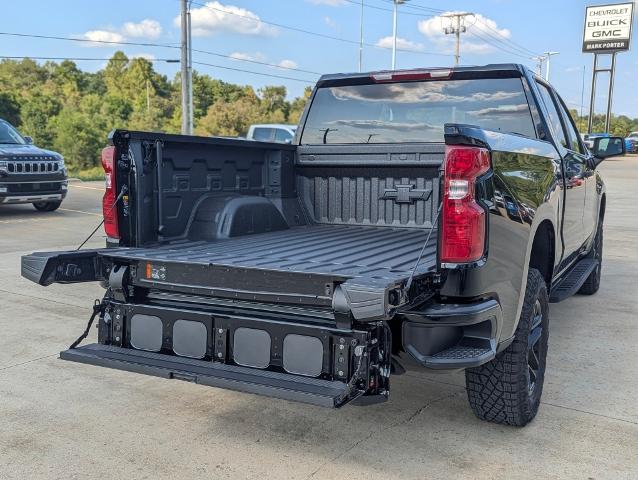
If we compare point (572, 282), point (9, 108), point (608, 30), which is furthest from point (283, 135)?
point (9, 108)

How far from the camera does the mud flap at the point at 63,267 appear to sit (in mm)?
3438

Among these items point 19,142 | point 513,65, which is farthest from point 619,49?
point 513,65

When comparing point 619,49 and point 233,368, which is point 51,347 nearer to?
Answer: point 233,368

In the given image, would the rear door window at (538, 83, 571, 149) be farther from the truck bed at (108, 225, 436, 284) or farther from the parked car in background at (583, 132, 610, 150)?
the truck bed at (108, 225, 436, 284)

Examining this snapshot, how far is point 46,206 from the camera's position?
13.5m

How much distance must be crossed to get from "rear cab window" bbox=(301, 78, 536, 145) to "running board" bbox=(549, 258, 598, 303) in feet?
3.88

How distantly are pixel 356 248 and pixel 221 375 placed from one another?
1.21 m

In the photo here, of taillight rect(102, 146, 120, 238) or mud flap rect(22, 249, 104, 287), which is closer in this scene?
mud flap rect(22, 249, 104, 287)

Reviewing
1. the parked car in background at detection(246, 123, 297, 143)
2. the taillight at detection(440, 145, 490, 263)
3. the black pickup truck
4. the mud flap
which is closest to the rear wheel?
the parked car in background at detection(246, 123, 297, 143)

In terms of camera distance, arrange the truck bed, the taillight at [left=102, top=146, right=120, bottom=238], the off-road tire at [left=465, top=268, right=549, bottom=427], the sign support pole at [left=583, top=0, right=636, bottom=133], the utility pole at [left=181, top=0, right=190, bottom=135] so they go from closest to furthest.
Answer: the truck bed
the off-road tire at [left=465, top=268, right=549, bottom=427]
the taillight at [left=102, top=146, right=120, bottom=238]
the utility pole at [left=181, top=0, right=190, bottom=135]
the sign support pole at [left=583, top=0, right=636, bottom=133]

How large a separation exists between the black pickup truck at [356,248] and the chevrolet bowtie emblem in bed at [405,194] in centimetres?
1

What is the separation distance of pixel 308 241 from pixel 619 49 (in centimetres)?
5241

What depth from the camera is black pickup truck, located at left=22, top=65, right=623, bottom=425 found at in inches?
113

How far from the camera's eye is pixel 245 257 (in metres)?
3.37
